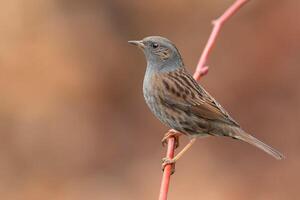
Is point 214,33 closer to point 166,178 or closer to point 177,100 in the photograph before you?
point 177,100

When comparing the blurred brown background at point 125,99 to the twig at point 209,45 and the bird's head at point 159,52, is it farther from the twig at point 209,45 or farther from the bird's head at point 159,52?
the twig at point 209,45

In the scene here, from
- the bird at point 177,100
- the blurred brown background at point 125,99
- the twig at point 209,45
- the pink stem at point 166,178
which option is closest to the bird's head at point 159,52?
the bird at point 177,100

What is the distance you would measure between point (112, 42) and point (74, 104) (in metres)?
1.34

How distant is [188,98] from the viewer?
6.84 m

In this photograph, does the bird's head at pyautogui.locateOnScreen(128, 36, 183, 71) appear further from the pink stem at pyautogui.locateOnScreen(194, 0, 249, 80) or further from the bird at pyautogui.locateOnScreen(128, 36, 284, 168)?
the pink stem at pyautogui.locateOnScreen(194, 0, 249, 80)

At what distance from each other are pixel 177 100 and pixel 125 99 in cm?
651

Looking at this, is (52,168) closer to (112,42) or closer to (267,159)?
(112,42)

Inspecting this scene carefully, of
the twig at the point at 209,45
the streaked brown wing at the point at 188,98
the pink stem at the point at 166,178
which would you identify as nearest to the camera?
the pink stem at the point at 166,178

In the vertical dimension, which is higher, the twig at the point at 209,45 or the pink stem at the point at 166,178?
the twig at the point at 209,45

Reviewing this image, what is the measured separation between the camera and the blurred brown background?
12352 millimetres

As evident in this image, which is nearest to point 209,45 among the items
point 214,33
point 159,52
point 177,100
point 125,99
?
point 214,33

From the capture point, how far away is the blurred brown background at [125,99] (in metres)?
12.4

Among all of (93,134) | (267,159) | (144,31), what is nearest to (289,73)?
(267,159)

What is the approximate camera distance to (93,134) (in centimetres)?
1300
